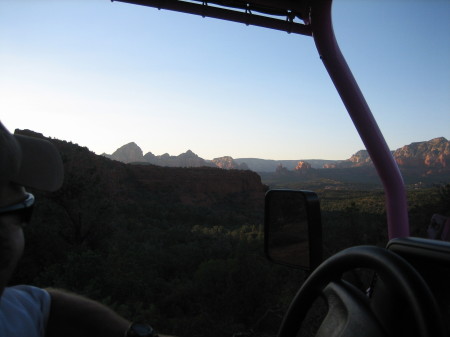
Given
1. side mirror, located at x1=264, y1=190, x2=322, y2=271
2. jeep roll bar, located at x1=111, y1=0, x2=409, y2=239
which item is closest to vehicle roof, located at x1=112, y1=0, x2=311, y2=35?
jeep roll bar, located at x1=111, y1=0, x2=409, y2=239

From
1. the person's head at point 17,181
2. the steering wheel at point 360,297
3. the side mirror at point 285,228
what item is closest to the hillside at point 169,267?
the side mirror at point 285,228

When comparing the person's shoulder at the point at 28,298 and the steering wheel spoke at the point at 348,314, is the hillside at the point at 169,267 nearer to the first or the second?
the person's shoulder at the point at 28,298

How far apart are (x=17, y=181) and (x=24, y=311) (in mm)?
817

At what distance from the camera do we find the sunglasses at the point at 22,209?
105cm

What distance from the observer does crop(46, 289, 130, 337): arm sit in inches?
67.7

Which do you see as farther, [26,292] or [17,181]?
[26,292]

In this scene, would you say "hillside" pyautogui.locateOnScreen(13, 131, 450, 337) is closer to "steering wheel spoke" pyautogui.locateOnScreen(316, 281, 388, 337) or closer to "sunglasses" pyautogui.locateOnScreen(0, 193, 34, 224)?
"steering wheel spoke" pyautogui.locateOnScreen(316, 281, 388, 337)

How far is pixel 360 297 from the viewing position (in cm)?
105

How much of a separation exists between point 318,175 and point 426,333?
274 ft

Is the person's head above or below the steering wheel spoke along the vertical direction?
above

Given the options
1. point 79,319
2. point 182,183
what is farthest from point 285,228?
point 182,183

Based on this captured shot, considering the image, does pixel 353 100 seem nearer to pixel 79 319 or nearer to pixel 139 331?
pixel 139 331

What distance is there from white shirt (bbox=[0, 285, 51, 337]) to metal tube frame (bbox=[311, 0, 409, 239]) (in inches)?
76.5

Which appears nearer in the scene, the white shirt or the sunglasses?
the sunglasses
